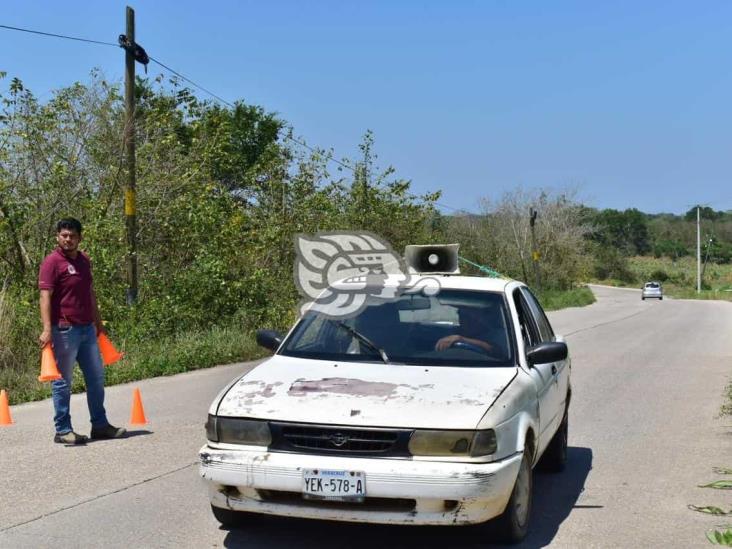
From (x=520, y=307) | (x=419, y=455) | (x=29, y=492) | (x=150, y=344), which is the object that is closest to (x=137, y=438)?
(x=29, y=492)

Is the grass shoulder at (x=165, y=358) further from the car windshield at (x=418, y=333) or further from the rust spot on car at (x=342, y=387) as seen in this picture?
the rust spot on car at (x=342, y=387)

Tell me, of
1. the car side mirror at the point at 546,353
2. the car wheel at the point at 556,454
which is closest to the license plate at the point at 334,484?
the car side mirror at the point at 546,353

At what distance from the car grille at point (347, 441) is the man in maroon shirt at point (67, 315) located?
360cm

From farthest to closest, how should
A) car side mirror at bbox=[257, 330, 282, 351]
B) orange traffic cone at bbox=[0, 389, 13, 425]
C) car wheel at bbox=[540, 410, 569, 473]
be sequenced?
orange traffic cone at bbox=[0, 389, 13, 425], car wheel at bbox=[540, 410, 569, 473], car side mirror at bbox=[257, 330, 282, 351]

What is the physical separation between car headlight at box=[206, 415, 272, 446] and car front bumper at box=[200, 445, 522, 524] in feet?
0.23

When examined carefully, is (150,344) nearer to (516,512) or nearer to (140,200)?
(140,200)

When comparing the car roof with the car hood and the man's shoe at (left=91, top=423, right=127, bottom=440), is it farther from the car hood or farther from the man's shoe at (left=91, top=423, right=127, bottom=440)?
the man's shoe at (left=91, top=423, right=127, bottom=440)

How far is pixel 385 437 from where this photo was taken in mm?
4551

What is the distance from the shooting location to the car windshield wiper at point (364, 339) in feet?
18.5

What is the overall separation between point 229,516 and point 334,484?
97 cm

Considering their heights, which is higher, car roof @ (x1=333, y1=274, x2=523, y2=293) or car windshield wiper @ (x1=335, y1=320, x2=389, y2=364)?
car roof @ (x1=333, y1=274, x2=523, y2=293)

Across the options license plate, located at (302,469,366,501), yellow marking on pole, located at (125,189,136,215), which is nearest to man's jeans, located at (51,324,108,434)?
license plate, located at (302,469,366,501)

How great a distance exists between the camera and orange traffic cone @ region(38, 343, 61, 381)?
732cm

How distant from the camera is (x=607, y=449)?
321 inches
